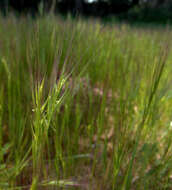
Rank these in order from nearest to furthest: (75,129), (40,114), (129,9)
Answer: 1. (40,114)
2. (75,129)
3. (129,9)

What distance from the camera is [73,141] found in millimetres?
858

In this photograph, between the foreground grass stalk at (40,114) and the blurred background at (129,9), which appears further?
the blurred background at (129,9)

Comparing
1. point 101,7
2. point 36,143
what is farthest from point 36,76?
point 101,7

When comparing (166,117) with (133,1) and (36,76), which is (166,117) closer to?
(36,76)

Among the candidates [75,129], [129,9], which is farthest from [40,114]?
[129,9]

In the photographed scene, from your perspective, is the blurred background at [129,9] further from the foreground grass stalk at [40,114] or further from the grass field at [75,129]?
the foreground grass stalk at [40,114]

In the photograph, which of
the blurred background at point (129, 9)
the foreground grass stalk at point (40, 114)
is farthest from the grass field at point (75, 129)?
the blurred background at point (129, 9)

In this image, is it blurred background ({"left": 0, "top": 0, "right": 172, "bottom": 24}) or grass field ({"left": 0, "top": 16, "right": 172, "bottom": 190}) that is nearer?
grass field ({"left": 0, "top": 16, "right": 172, "bottom": 190})

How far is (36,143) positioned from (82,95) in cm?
70

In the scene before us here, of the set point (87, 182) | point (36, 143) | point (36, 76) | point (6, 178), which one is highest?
point (36, 76)

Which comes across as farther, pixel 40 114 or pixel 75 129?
pixel 75 129

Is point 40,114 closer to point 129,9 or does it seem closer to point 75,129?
point 75,129

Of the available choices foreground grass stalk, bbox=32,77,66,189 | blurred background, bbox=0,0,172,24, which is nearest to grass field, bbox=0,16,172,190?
foreground grass stalk, bbox=32,77,66,189

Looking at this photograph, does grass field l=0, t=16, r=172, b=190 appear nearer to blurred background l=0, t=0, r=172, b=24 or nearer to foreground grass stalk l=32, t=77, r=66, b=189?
foreground grass stalk l=32, t=77, r=66, b=189
